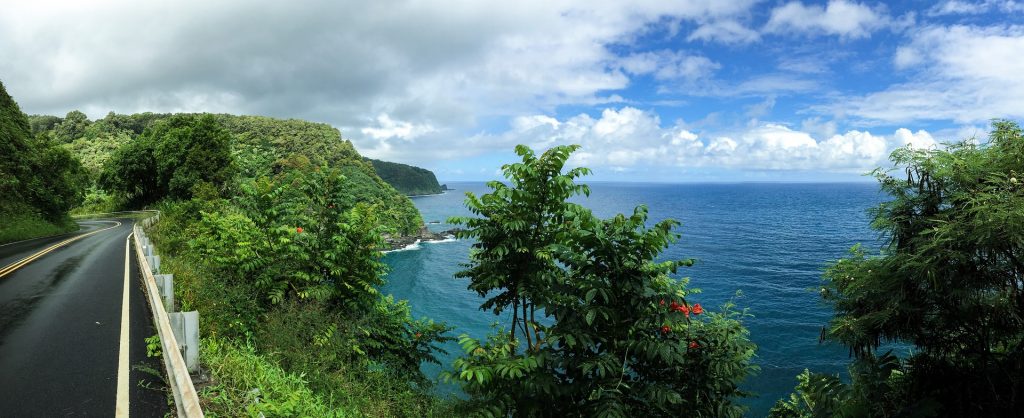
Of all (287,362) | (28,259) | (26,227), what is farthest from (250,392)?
(26,227)

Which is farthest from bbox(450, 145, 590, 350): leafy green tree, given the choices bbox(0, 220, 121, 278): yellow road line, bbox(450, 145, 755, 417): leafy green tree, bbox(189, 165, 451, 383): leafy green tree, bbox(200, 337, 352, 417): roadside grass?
bbox(0, 220, 121, 278): yellow road line

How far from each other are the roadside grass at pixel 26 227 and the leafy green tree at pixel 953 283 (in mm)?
38634

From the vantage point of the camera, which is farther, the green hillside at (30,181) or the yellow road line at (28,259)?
the green hillside at (30,181)

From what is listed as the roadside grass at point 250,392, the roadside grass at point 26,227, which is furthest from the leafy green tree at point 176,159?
the roadside grass at point 250,392

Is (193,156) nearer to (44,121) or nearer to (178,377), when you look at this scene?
(178,377)

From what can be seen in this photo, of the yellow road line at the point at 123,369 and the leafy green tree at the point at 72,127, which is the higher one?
the leafy green tree at the point at 72,127

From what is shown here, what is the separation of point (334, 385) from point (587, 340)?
5523mm

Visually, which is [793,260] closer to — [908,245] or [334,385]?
[908,245]

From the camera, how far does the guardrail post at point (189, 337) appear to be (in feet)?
21.6

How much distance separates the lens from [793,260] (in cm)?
5953

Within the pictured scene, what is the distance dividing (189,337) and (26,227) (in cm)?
3393

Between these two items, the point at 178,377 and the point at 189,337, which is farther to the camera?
the point at 189,337

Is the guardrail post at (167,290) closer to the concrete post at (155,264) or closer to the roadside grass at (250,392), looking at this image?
the roadside grass at (250,392)

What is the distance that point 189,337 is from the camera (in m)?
6.58
